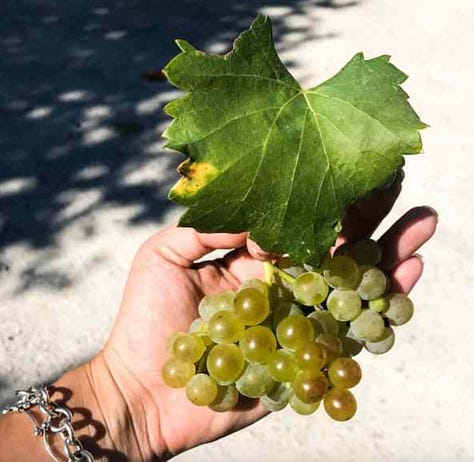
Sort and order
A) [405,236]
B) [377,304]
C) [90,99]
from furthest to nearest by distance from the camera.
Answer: [90,99] → [405,236] → [377,304]

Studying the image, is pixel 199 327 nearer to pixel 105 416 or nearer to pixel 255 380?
pixel 255 380

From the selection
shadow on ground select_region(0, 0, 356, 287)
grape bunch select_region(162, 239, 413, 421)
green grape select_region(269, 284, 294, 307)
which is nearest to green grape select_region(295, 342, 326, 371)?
grape bunch select_region(162, 239, 413, 421)

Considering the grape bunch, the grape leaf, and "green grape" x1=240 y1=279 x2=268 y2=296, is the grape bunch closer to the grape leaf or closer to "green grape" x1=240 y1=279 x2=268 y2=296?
"green grape" x1=240 y1=279 x2=268 y2=296

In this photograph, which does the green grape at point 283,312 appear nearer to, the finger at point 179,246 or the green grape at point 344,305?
the green grape at point 344,305

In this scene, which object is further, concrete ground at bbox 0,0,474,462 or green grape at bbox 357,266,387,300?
concrete ground at bbox 0,0,474,462

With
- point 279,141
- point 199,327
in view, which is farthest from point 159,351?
point 279,141

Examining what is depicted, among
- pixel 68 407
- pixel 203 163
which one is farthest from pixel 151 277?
pixel 203 163

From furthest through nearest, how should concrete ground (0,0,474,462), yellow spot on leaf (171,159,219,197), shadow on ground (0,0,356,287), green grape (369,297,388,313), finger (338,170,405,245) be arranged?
shadow on ground (0,0,356,287), concrete ground (0,0,474,462), finger (338,170,405,245), green grape (369,297,388,313), yellow spot on leaf (171,159,219,197)
